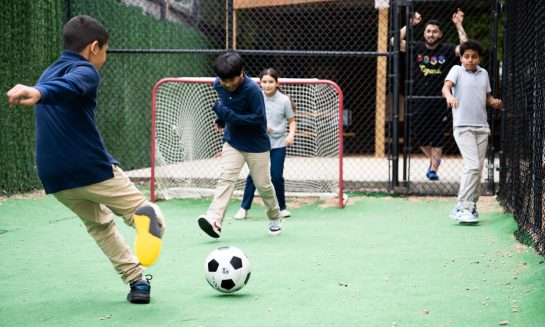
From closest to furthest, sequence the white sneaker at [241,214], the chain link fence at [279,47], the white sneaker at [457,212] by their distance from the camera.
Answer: the white sneaker at [457,212] → the white sneaker at [241,214] → the chain link fence at [279,47]

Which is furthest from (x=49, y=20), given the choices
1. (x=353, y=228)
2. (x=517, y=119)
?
(x=517, y=119)

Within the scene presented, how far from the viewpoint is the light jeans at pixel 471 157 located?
7.42 meters

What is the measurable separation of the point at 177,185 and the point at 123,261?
222 inches

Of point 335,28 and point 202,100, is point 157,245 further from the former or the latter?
point 335,28

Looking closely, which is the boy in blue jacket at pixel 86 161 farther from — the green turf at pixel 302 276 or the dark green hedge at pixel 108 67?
the dark green hedge at pixel 108 67

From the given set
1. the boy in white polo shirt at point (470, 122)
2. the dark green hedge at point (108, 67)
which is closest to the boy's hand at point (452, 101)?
the boy in white polo shirt at point (470, 122)

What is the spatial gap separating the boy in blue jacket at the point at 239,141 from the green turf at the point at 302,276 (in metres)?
0.24

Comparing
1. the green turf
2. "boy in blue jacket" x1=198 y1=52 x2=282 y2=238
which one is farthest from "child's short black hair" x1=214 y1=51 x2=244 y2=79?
the green turf

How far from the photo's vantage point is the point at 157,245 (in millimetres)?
3906

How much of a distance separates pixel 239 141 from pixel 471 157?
2.30 m

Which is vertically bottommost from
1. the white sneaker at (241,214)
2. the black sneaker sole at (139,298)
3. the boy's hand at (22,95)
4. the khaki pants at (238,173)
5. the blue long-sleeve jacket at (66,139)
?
the white sneaker at (241,214)

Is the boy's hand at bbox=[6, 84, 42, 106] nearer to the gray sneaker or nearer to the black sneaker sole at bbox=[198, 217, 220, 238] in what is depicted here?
the black sneaker sole at bbox=[198, 217, 220, 238]

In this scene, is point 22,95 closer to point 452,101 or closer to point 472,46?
point 452,101

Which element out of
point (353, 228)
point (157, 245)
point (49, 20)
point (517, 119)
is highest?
point (49, 20)
